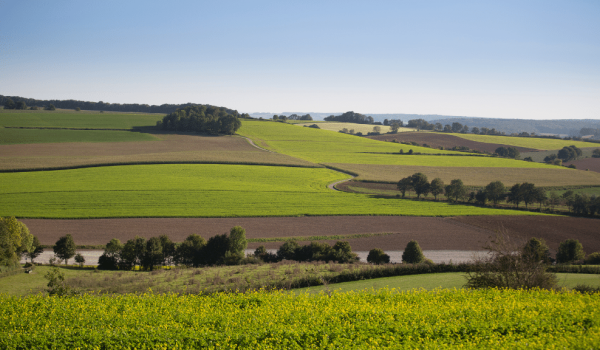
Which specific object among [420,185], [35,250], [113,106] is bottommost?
[35,250]

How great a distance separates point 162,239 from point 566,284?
30773 mm

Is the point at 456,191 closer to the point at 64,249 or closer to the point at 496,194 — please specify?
the point at 496,194

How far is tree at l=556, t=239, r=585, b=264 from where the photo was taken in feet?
111

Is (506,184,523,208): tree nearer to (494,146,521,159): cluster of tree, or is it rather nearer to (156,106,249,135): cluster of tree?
(494,146,521,159): cluster of tree

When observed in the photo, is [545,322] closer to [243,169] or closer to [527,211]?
[527,211]

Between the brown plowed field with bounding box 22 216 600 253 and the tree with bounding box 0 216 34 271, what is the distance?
3.74 meters

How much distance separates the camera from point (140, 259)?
32.7 meters

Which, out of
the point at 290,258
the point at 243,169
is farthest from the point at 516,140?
the point at 290,258

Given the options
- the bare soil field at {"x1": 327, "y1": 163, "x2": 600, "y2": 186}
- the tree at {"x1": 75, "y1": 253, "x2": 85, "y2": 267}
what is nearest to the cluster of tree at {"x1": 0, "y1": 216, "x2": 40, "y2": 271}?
the tree at {"x1": 75, "y1": 253, "x2": 85, "y2": 267}

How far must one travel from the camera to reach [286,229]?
43.2 m

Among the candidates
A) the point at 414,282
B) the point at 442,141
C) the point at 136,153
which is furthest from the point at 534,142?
the point at 414,282

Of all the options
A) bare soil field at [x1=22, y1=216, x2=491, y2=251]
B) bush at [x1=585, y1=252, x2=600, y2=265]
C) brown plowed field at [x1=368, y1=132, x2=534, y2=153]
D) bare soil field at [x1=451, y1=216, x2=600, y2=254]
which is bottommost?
bare soil field at [x1=22, y1=216, x2=491, y2=251]

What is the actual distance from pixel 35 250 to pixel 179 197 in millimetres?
22122

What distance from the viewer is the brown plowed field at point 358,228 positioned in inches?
1549
